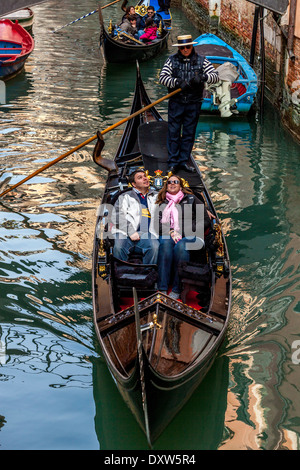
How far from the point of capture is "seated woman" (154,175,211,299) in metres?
3.35

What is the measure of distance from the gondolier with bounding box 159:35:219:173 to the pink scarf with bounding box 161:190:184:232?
34.1 inches

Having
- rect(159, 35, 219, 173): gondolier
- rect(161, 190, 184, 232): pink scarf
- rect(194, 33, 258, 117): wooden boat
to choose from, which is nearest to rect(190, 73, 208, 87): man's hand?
rect(159, 35, 219, 173): gondolier

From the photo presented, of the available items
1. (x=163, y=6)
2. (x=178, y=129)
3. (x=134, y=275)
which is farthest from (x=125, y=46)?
(x=134, y=275)

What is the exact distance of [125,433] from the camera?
9.08ft

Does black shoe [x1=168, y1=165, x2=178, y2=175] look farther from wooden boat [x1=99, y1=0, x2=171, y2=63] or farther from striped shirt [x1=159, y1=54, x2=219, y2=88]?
wooden boat [x1=99, y1=0, x2=171, y2=63]

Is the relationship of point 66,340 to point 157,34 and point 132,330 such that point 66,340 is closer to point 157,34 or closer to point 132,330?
point 132,330

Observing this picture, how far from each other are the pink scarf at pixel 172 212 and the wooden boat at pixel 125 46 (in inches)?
227

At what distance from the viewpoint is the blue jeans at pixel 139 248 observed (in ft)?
11.2

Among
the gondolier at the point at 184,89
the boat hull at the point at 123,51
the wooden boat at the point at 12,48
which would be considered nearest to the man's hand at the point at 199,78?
the gondolier at the point at 184,89

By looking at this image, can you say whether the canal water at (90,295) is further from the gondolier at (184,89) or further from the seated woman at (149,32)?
the seated woman at (149,32)

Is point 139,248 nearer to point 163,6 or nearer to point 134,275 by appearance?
point 134,275

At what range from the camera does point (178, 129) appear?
15.2ft

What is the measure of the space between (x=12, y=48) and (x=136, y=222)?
5321 millimetres
